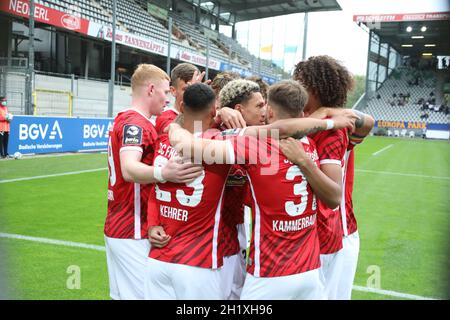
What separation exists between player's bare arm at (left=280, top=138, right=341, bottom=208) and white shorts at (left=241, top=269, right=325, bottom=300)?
404 mm

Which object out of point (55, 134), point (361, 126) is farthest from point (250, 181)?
point (55, 134)

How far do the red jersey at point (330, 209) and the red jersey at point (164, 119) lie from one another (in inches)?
39.9

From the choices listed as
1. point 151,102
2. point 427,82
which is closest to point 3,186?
point 151,102

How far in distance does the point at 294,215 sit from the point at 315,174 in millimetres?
235

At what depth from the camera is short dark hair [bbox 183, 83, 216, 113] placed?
2.19 metres

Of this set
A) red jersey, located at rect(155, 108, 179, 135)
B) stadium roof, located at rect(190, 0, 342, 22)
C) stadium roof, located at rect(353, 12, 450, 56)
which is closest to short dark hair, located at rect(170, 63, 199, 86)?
red jersey, located at rect(155, 108, 179, 135)

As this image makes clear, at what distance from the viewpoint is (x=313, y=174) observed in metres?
2.09

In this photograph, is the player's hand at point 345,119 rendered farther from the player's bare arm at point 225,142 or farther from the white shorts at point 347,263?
the white shorts at point 347,263

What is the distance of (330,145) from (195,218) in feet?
2.70

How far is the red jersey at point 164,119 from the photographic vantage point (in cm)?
284

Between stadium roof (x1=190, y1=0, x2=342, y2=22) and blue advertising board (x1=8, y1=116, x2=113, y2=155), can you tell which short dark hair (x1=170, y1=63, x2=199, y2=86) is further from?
stadium roof (x1=190, y1=0, x2=342, y2=22)

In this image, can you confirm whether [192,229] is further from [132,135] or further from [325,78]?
[325,78]

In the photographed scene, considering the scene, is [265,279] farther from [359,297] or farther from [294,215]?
[359,297]
